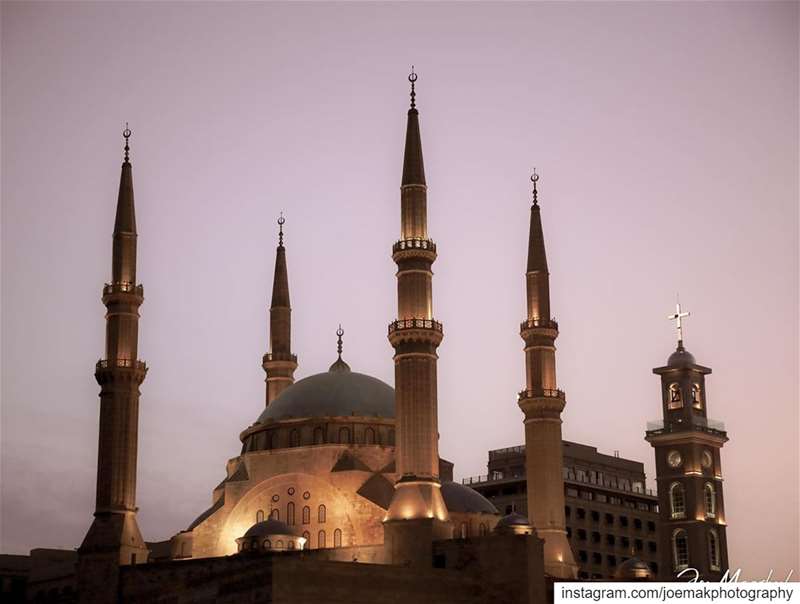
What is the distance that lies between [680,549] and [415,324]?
19873 mm

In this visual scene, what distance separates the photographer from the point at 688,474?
68.4 m

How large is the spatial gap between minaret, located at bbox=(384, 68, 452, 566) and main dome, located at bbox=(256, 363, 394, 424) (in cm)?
832

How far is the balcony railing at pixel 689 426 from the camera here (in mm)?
69000

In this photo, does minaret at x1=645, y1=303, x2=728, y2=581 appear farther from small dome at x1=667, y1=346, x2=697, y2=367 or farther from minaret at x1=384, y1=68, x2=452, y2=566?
minaret at x1=384, y1=68, x2=452, y2=566

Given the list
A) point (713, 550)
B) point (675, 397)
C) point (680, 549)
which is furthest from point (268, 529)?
point (675, 397)

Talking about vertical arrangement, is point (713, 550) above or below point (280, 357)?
below

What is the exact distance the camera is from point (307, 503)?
61844 millimetres

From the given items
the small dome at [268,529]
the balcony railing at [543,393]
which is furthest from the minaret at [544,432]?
the small dome at [268,529]

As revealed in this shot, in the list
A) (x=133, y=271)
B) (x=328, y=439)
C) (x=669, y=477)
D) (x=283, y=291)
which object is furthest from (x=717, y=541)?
(x=133, y=271)

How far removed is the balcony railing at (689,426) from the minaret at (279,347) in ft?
57.4

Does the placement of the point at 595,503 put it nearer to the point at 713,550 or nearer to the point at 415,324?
the point at 713,550

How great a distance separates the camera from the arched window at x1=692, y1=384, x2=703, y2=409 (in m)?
69.8

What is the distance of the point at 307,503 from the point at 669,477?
17.9m

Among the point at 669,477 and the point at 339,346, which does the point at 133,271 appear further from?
the point at 669,477
